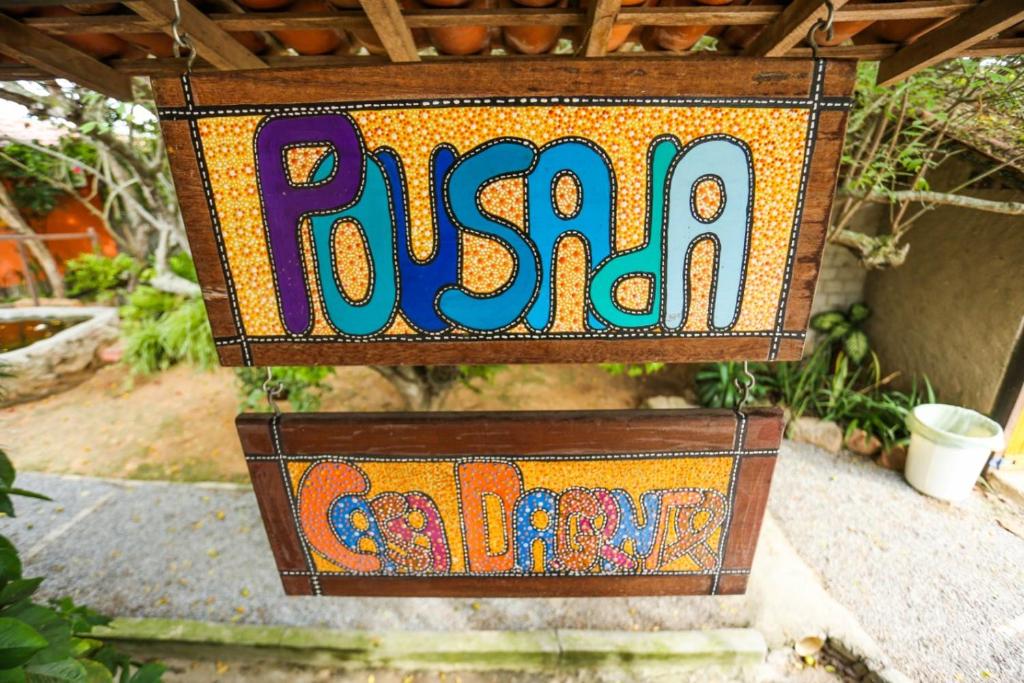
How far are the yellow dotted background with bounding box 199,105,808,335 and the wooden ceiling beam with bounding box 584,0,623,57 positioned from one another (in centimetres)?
31

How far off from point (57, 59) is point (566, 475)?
226cm

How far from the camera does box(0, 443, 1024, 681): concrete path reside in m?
3.00

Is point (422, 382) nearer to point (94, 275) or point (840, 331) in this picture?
→ point (840, 331)

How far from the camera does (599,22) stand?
149cm

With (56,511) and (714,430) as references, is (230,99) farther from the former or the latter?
(56,511)

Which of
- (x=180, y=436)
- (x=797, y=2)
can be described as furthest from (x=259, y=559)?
(x=797, y=2)

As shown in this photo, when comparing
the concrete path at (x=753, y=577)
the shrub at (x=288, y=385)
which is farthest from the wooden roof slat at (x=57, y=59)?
the concrete path at (x=753, y=577)

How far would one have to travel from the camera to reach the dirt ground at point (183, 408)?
4.95 meters

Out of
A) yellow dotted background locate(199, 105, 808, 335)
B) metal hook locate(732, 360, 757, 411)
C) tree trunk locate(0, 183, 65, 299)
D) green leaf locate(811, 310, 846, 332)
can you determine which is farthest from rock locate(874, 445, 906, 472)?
Answer: tree trunk locate(0, 183, 65, 299)

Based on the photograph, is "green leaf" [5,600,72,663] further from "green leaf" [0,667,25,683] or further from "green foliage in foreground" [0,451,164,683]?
"green leaf" [0,667,25,683]

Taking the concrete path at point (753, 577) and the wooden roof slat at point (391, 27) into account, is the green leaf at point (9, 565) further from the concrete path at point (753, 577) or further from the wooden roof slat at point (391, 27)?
the wooden roof slat at point (391, 27)

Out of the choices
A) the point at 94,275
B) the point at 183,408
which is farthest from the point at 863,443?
the point at 94,275

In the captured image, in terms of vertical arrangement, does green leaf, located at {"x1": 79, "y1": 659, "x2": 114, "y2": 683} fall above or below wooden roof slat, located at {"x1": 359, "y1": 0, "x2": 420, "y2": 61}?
below

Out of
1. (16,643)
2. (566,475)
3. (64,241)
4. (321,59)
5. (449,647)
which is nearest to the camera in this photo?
(16,643)
